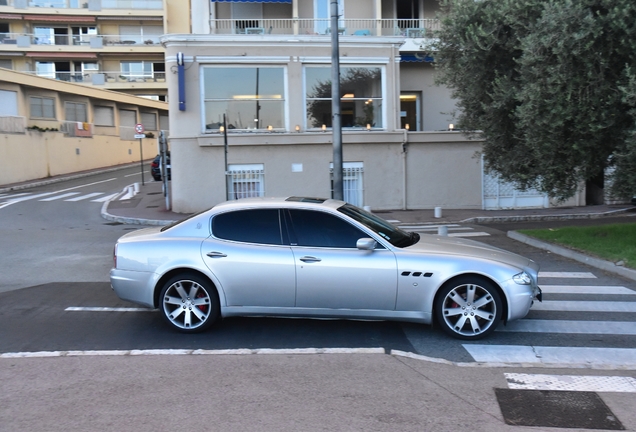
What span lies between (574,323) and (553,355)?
1.31 m

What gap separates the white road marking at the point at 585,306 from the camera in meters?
7.27

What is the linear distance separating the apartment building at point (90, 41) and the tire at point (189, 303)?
47.2 m

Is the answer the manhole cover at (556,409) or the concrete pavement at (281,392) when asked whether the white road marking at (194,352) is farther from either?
the manhole cover at (556,409)

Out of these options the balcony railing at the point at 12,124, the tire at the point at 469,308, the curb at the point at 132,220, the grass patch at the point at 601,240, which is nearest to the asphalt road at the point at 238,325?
the tire at the point at 469,308

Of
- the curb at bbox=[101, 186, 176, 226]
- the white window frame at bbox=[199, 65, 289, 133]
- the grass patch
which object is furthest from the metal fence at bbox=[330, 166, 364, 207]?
the grass patch

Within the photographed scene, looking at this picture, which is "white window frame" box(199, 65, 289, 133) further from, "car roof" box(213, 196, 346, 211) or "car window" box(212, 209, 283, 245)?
"car window" box(212, 209, 283, 245)

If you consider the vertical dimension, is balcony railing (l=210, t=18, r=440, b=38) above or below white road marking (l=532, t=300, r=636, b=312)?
above

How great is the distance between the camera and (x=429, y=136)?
21250 mm

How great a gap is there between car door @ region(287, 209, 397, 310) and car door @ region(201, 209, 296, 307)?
13cm

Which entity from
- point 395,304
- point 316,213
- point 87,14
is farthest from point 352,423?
point 87,14

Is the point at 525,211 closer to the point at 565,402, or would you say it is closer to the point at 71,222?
the point at 71,222

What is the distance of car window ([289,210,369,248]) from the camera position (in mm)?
6227

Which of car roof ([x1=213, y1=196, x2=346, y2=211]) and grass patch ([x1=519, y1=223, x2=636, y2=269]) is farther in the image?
grass patch ([x1=519, y1=223, x2=636, y2=269])

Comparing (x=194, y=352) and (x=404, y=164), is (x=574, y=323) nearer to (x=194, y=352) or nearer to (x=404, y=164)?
(x=194, y=352)
